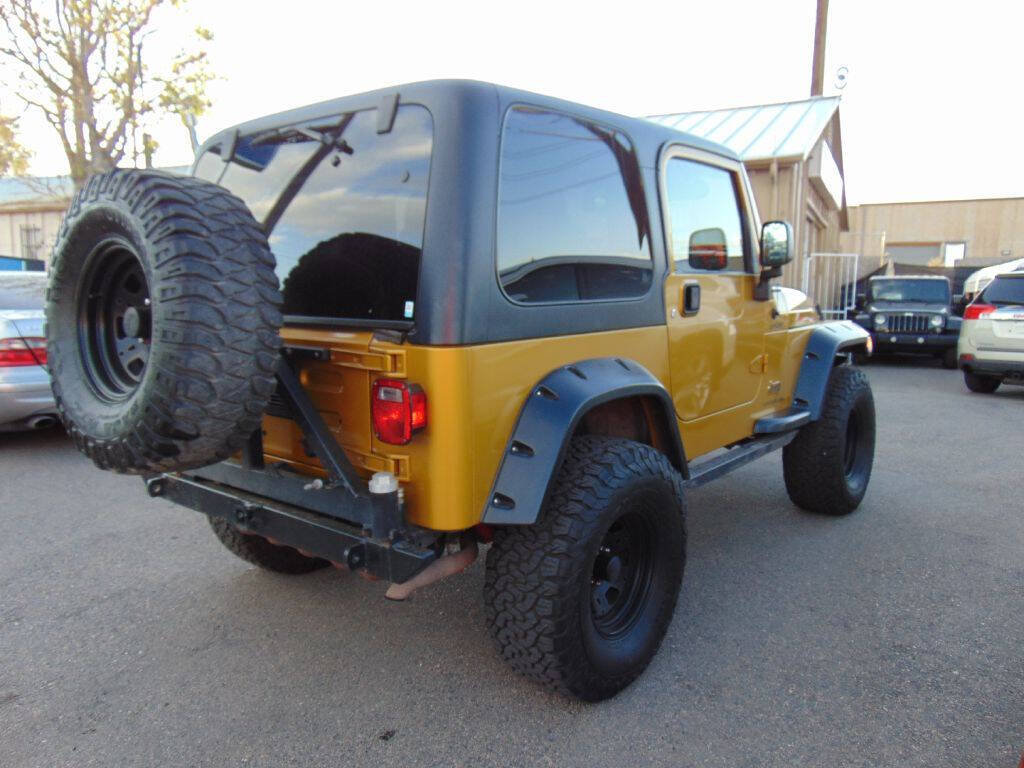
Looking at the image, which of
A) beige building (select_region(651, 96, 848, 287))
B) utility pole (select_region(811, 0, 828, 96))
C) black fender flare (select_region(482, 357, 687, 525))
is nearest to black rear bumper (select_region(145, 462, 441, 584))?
black fender flare (select_region(482, 357, 687, 525))

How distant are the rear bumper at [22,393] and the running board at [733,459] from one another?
5147mm

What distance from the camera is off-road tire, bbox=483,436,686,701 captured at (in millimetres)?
2375

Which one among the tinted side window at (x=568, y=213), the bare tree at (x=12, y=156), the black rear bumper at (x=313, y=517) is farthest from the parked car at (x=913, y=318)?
the bare tree at (x=12, y=156)

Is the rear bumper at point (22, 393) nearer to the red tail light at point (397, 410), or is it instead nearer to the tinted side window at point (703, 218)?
the red tail light at point (397, 410)

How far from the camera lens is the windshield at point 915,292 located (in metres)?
13.8

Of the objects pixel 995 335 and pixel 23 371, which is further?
pixel 995 335

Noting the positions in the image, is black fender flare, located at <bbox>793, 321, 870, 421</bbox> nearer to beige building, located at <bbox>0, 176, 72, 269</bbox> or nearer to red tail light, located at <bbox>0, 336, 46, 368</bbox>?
red tail light, located at <bbox>0, 336, 46, 368</bbox>

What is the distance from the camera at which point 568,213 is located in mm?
2674

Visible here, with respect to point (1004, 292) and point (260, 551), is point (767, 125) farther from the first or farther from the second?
point (260, 551)

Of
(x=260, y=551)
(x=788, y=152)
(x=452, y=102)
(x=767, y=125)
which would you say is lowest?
(x=260, y=551)

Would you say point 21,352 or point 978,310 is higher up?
point 978,310

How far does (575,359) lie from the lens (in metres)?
2.65

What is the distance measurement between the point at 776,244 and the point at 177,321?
289 centimetres

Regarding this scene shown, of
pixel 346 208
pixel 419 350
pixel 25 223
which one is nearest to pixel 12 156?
pixel 25 223
